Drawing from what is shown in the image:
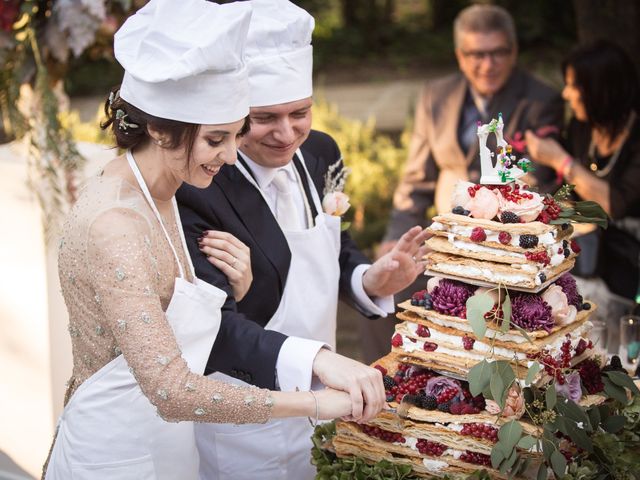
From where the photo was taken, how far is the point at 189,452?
256 centimetres

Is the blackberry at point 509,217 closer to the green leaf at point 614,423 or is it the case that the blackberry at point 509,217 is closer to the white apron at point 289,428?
the green leaf at point 614,423

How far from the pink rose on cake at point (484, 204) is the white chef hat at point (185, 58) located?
2.04 ft

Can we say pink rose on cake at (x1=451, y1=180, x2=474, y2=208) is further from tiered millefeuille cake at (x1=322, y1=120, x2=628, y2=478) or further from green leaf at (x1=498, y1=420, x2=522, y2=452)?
green leaf at (x1=498, y1=420, x2=522, y2=452)

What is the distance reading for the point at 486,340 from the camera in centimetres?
235

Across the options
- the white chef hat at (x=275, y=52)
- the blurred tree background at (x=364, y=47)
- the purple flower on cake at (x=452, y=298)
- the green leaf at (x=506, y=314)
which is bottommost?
the blurred tree background at (x=364, y=47)

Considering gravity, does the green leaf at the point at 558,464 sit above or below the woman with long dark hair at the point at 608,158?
above

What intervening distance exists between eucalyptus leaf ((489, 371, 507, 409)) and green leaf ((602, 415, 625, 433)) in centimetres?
35

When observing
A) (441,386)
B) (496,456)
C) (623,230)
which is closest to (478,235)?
(441,386)

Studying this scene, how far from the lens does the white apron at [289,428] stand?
2.87 m

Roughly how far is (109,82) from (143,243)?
1149 cm

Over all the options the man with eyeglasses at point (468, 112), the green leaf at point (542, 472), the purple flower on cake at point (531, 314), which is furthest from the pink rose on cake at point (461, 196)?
the man with eyeglasses at point (468, 112)

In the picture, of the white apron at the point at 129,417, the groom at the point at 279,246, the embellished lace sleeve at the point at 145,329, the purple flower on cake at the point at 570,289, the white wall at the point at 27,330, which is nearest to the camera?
the embellished lace sleeve at the point at 145,329

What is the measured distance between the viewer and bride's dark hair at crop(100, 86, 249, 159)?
2.22 meters

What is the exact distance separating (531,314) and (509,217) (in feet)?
0.77
